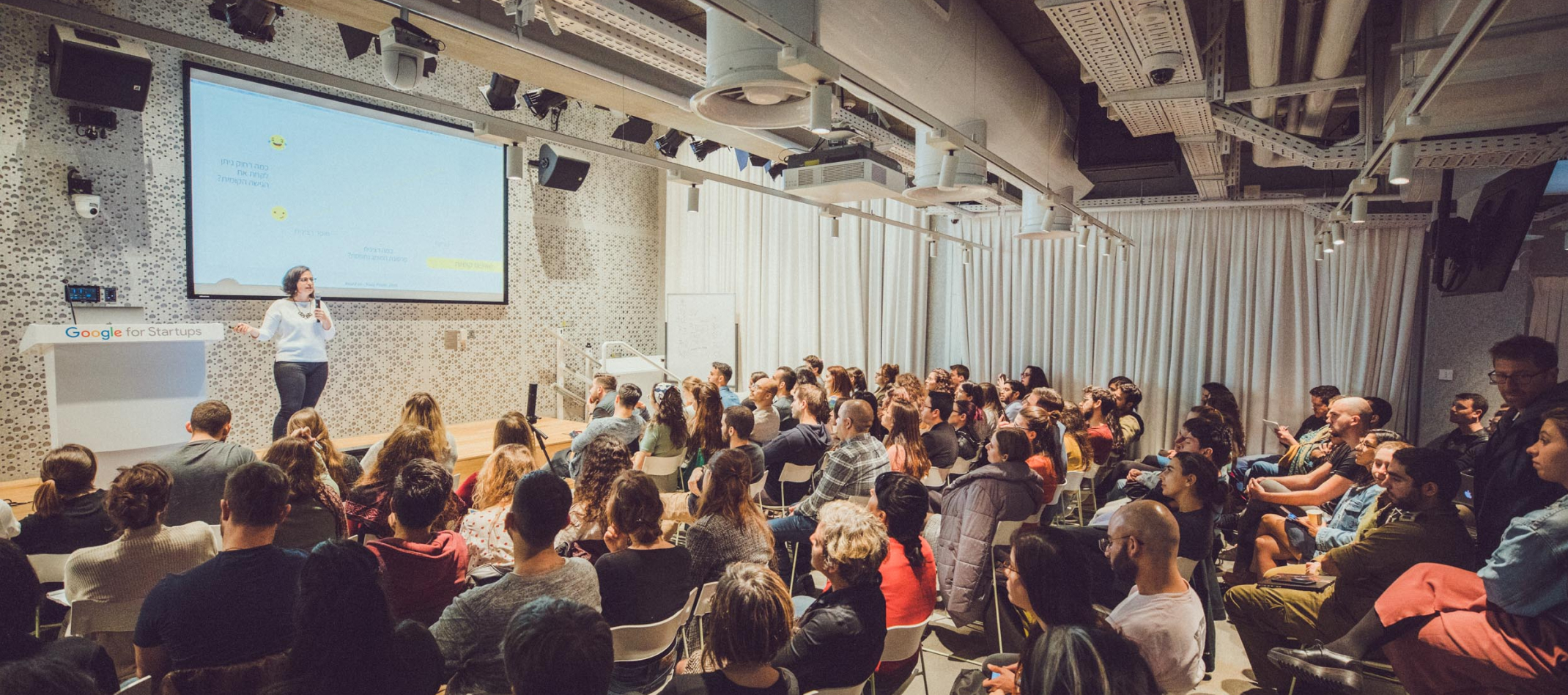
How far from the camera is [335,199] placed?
630cm

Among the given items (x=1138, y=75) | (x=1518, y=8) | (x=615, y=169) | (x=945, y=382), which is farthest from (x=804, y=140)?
(x=1518, y=8)

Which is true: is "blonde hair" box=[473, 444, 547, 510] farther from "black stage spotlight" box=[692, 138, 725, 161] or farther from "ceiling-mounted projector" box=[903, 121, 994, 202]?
"black stage spotlight" box=[692, 138, 725, 161]

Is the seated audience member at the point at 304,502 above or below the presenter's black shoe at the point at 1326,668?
above

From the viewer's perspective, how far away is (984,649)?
346 cm

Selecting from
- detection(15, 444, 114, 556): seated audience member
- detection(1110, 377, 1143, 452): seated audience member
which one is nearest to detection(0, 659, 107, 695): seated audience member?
detection(15, 444, 114, 556): seated audience member

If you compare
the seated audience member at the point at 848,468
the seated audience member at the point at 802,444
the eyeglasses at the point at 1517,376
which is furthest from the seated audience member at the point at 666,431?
the eyeglasses at the point at 1517,376

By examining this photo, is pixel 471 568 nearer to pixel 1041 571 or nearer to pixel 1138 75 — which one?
pixel 1041 571

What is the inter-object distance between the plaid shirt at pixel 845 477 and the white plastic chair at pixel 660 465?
0.99 metres

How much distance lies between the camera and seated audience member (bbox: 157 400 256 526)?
2941mm

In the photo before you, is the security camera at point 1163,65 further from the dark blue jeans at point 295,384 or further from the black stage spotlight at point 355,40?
the dark blue jeans at point 295,384

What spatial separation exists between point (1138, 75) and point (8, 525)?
5118mm

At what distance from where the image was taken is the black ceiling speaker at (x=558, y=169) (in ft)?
21.9

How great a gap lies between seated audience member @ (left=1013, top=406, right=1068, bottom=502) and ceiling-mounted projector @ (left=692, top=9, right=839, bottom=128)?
2.18 m

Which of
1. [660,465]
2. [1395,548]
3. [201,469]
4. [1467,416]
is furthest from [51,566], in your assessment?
[1467,416]
